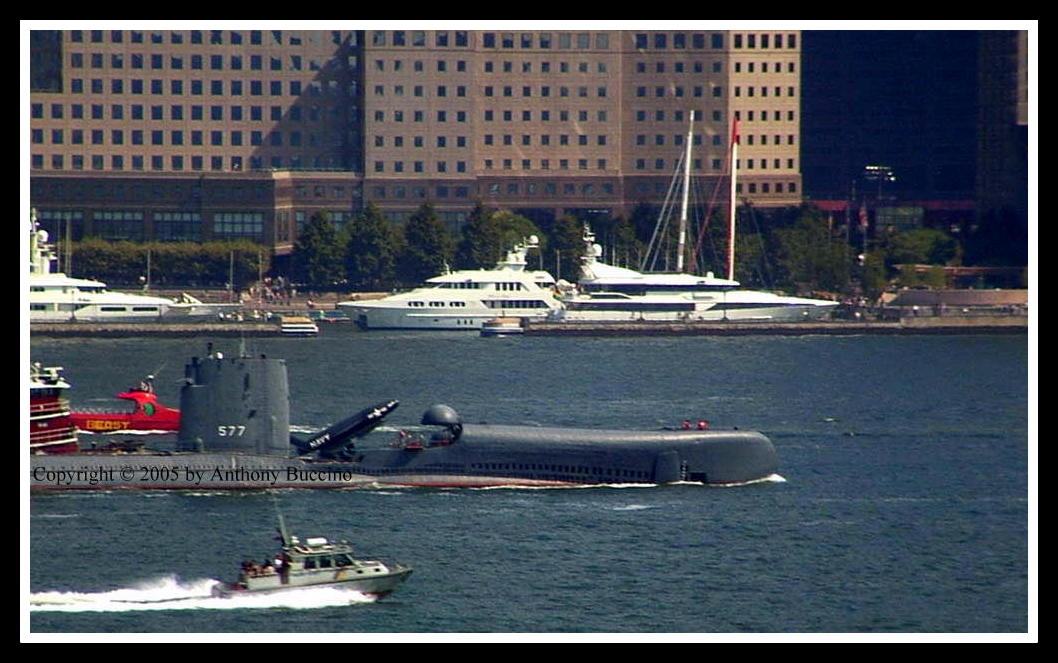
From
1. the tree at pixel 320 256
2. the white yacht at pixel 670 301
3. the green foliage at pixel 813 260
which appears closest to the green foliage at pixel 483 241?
the tree at pixel 320 256

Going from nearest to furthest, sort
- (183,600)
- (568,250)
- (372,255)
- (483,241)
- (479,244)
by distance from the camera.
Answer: (183,600) < (372,255) < (479,244) < (483,241) < (568,250)

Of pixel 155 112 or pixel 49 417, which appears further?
pixel 155 112

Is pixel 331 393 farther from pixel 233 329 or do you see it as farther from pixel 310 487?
pixel 233 329

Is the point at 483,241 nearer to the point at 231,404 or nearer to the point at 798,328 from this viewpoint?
the point at 798,328

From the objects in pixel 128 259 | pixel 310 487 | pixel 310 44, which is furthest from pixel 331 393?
pixel 310 44

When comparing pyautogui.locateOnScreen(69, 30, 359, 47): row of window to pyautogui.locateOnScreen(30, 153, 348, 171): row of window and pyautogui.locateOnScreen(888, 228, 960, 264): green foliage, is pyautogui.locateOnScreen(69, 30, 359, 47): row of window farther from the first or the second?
pyautogui.locateOnScreen(888, 228, 960, 264): green foliage

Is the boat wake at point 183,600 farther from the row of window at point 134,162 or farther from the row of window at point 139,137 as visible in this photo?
the row of window at point 139,137

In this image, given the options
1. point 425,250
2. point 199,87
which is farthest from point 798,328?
point 199,87
